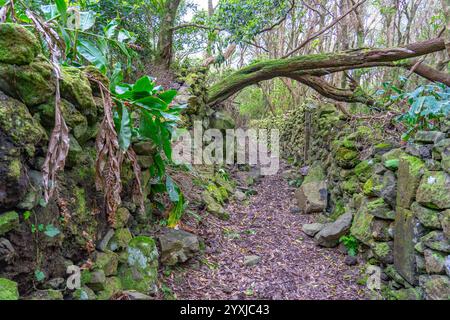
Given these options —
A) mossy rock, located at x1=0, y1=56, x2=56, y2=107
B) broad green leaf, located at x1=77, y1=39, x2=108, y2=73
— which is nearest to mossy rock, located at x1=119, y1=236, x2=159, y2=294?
mossy rock, located at x1=0, y1=56, x2=56, y2=107

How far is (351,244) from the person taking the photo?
3465mm

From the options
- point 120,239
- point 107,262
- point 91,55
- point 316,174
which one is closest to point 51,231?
point 107,262

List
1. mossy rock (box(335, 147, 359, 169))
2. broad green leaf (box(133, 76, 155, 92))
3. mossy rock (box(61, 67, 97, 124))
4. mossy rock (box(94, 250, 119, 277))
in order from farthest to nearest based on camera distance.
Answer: mossy rock (box(335, 147, 359, 169)) < broad green leaf (box(133, 76, 155, 92)) < mossy rock (box(94, 250, 119, 277)) < mossy rock (box(61, 67, 97, 124))

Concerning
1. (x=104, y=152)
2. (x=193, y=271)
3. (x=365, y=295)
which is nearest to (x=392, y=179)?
(x=365, y=295)

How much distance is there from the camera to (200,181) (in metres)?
4.54

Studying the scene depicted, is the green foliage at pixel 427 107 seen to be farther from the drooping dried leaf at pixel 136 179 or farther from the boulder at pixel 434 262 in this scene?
the drooping dried leaf at pixel 136 179

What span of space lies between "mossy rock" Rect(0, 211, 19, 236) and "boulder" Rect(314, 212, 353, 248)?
3264 mm

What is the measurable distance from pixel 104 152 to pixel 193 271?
1509 millimetres

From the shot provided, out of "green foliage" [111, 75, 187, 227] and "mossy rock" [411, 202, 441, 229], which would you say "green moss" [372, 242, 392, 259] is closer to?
"mossy rock" [411, 202, 441, 229]

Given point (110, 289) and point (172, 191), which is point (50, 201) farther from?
point (172, 191)

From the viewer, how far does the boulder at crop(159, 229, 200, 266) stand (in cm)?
277

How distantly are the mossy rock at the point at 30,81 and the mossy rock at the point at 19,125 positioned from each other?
0.19 feet

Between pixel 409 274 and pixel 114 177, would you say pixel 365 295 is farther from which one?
pixel 114 177

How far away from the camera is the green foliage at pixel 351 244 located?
3.40m
